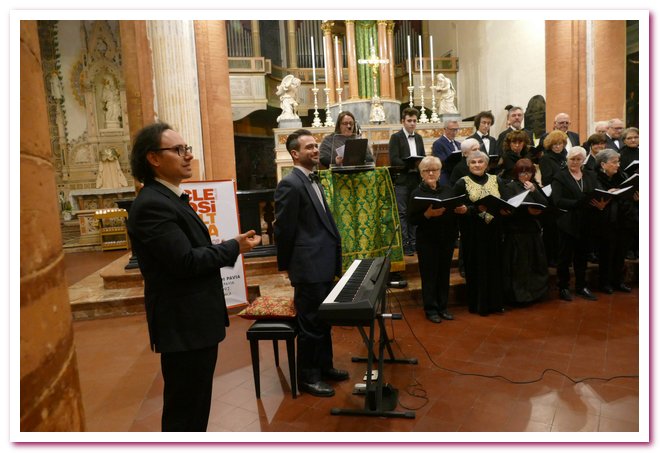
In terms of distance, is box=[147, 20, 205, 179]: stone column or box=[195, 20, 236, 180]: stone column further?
box=[195, 20, 236, 180]: stone column

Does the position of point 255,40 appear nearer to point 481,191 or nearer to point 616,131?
point 616,131

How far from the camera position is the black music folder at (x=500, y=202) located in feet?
13.6

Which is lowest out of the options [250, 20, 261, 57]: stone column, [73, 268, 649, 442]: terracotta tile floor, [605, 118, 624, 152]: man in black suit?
[73, 268, 649, 442]: terracotta tile floor

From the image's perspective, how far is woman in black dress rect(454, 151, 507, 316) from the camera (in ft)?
14.4

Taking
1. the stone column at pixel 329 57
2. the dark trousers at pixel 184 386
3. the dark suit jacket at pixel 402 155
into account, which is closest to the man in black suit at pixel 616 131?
the dark suit jacket at pixel 402 155

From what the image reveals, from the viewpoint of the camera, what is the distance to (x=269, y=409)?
291 centimetres

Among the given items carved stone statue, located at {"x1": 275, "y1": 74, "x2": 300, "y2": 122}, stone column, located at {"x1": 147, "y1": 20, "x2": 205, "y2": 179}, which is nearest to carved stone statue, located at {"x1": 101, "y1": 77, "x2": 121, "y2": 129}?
carved stone statue, located at {"x1": 275, "y1": 74, "x2": 300, "y2": 122}

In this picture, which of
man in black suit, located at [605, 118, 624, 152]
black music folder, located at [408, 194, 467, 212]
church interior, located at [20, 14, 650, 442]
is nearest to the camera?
church interior, located at [20, 14, 650, 442]

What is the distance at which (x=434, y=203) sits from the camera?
3.85m

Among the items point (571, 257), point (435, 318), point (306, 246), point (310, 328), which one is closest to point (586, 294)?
point (571, 257)

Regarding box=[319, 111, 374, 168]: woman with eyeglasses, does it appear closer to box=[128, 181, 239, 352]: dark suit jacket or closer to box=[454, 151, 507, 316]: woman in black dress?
box=[454, 151, 507, 316]: woman in black dress

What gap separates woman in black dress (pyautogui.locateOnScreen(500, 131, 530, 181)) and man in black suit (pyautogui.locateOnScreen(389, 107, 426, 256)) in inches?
35.5

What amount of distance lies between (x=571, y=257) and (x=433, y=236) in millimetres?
1736
